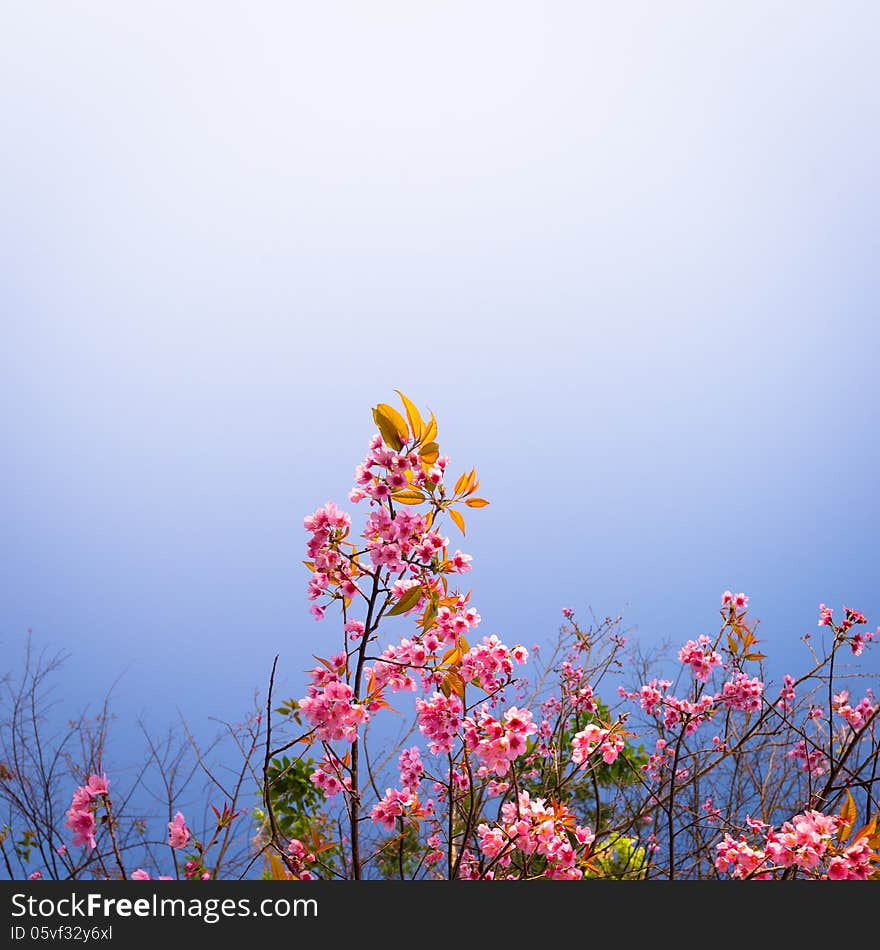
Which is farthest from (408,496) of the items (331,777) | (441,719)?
(331,777)

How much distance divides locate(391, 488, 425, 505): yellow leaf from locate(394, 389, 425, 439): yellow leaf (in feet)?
0.40

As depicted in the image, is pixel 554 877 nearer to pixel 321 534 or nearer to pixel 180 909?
pixel 180 909

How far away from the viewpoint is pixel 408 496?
57.9 inches

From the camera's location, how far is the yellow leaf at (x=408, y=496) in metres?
1.47

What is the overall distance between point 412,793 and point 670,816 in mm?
807

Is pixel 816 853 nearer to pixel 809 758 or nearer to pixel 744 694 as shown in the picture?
pixel 744 694

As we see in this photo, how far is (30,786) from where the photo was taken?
2.89 m

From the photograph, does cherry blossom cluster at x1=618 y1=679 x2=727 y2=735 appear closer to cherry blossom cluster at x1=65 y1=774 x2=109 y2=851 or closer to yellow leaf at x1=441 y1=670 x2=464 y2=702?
yellow leaf at x1=441 y1=670 x2=464 y2=702

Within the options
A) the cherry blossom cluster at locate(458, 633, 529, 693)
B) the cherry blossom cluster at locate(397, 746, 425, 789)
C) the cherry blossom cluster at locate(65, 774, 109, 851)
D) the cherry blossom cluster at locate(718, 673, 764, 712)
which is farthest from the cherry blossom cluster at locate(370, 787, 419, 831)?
the cherry blossom cluster at locate(718, 673, 764, 712)

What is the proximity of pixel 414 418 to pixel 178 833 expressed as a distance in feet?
3.57

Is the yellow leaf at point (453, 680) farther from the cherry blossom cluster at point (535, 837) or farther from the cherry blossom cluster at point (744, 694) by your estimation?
the cherry blossom cluster at point (744, 694)

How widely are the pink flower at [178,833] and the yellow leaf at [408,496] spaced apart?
86 cm

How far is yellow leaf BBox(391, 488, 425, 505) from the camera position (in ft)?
4.82

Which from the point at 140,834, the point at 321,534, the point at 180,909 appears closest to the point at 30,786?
the point at 140,834
